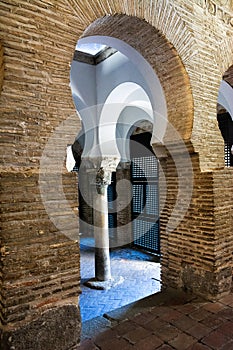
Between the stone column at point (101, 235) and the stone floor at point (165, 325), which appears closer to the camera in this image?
the stone floor at point (165, 325)

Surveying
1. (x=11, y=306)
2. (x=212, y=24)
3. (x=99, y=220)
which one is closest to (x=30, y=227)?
(x=11, y=306)

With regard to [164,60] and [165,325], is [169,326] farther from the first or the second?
[164,60]

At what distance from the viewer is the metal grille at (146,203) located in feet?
36.3

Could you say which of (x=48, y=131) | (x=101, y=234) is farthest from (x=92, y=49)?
(x=48, y=131)

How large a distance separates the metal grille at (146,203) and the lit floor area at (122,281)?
55cm

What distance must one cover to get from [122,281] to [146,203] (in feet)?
12.5

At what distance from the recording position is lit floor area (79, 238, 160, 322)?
7035mm

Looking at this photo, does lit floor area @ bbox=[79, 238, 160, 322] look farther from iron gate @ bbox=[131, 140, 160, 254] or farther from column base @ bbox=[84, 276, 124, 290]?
iron gate @ bbox=[131, 140, 160, 254]

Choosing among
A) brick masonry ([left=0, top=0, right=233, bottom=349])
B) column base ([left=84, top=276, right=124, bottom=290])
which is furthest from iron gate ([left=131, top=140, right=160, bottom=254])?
brick masonry ([left=0, top=0, right=233, bottom=349])

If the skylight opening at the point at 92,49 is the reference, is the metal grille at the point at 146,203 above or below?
below

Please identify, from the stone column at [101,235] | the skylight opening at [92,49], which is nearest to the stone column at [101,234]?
the stone column at [101,235]

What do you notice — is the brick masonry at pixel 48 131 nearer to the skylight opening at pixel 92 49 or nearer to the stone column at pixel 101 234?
the skylight opening at pixel 92 49

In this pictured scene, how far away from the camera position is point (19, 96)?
9.05ft

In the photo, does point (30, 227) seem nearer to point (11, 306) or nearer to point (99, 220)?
point (11, 306)
